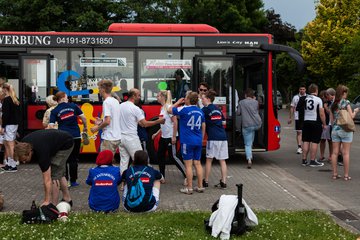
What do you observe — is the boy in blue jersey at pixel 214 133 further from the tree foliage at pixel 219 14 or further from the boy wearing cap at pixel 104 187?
the tree foliage at pixel 219 14

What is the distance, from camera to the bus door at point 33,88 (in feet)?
41.1

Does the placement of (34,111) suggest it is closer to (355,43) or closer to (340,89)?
(340,89)

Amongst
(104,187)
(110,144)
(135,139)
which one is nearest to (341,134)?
(135,139)

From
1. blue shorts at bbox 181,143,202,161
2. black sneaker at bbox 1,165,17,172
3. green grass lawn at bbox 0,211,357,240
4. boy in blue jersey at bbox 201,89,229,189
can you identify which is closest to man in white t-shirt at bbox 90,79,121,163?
blue shorts at bbox 181,143,202,161

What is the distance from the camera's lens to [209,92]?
9.88m

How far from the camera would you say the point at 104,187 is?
7.47 m

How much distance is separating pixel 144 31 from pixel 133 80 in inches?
53.0

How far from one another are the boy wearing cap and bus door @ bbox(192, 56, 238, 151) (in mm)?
5593

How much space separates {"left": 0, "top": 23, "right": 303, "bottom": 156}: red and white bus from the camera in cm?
1254

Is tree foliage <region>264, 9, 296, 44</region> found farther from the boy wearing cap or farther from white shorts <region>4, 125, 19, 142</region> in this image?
the boy wearing cap

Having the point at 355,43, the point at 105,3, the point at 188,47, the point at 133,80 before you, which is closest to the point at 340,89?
the point at 188,47

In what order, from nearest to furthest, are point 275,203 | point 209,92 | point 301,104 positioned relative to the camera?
1. point 275,203
2. point 209,92
3. point 301,104

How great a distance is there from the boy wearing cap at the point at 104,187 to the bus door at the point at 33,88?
5.48 metres

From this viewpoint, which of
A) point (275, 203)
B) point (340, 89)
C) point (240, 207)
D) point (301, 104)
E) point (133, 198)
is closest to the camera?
point (240, 207)
